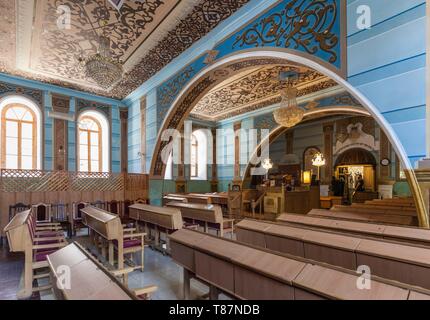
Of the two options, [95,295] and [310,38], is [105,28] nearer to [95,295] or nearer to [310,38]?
[310,38]

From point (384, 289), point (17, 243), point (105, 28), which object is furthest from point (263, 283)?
point (105, 28)

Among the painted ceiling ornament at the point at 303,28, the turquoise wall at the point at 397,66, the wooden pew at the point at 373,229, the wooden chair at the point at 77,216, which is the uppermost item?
the painted ceiling ornament at the point at 303,28

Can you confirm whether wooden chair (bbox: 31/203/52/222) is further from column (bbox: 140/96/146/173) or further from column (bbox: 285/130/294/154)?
column (bbox: 285/130/294/154)

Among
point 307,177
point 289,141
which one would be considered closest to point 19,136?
point 289,141

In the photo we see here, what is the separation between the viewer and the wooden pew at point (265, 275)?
1254 mm

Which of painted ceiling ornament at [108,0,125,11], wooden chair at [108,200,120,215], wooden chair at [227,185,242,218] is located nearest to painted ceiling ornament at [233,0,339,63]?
painted ceiling ornament at [108,0,125,11]

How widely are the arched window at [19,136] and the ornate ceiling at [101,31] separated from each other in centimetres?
130

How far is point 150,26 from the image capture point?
199 inches

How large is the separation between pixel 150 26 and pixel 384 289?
5623 millimetres

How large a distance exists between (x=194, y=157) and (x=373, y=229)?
1032cm

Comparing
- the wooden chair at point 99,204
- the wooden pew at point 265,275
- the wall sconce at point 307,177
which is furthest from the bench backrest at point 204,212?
the wall sconce at point 307,177

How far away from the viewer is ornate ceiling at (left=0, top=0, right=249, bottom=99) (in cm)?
447

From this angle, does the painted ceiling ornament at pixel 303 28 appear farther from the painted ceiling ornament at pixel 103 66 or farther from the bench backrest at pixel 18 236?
the bench backrest at pixel 18 236

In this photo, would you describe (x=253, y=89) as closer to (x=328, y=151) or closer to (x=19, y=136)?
(x=328, y=151)
